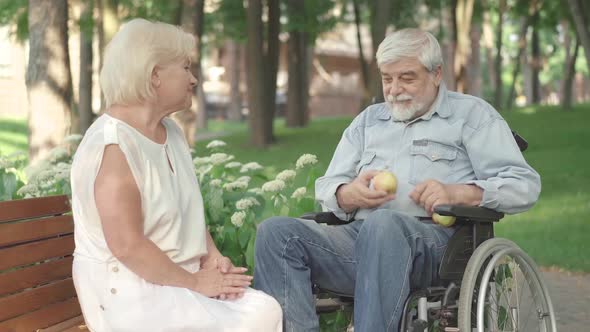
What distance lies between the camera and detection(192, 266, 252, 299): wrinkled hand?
3.38 meters

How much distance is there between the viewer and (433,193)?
3928 millimetres

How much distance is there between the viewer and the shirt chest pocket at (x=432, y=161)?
4.20m

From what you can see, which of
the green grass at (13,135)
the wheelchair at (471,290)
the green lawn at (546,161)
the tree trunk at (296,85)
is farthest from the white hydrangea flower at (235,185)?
the tree trunk at (296,85)

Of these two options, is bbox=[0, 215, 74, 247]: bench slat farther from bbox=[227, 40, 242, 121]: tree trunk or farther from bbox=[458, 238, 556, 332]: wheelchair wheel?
bbox=[227, 40, 242, 121]: tree trunk

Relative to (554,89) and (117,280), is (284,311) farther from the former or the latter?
(554,89)

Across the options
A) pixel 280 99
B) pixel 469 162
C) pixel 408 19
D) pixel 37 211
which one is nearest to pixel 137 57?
pixel 37 211

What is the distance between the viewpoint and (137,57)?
3.21 metres

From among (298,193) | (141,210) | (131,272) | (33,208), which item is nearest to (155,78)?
(141,210)

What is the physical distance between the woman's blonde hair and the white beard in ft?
4.18

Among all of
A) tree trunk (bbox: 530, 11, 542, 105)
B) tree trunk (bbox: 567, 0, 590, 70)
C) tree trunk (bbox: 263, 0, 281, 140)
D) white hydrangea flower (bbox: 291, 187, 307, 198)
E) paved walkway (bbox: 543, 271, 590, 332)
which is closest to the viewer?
white hydrangea flower (bbox: 291, 187, 307, 198)

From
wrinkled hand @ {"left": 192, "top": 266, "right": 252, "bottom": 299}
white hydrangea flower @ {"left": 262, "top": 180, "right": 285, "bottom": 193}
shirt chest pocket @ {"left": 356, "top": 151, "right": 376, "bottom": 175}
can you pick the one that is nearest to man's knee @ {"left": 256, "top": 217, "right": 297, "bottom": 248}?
wrinkled hand @ {"left": 192, "top": 266, "right": 252, "bottom": 299}

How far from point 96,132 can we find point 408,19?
21749 millimetres

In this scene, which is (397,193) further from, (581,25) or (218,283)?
(581,25)

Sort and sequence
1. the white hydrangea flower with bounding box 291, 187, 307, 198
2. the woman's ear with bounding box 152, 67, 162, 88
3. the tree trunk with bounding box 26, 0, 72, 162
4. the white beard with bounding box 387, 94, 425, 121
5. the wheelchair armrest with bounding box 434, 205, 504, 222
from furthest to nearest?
the tree trunk with bounding box 26, 0, 72, 162
the white hydrangea flower with bounding box 291, 187, 307, 198
the white beard with bounding box 387, 94, 425, 121
the wheelchair armrest with bounding box 434, 205, 504, 222
the woman's ear with bounding box 152, 67, 162, 88
